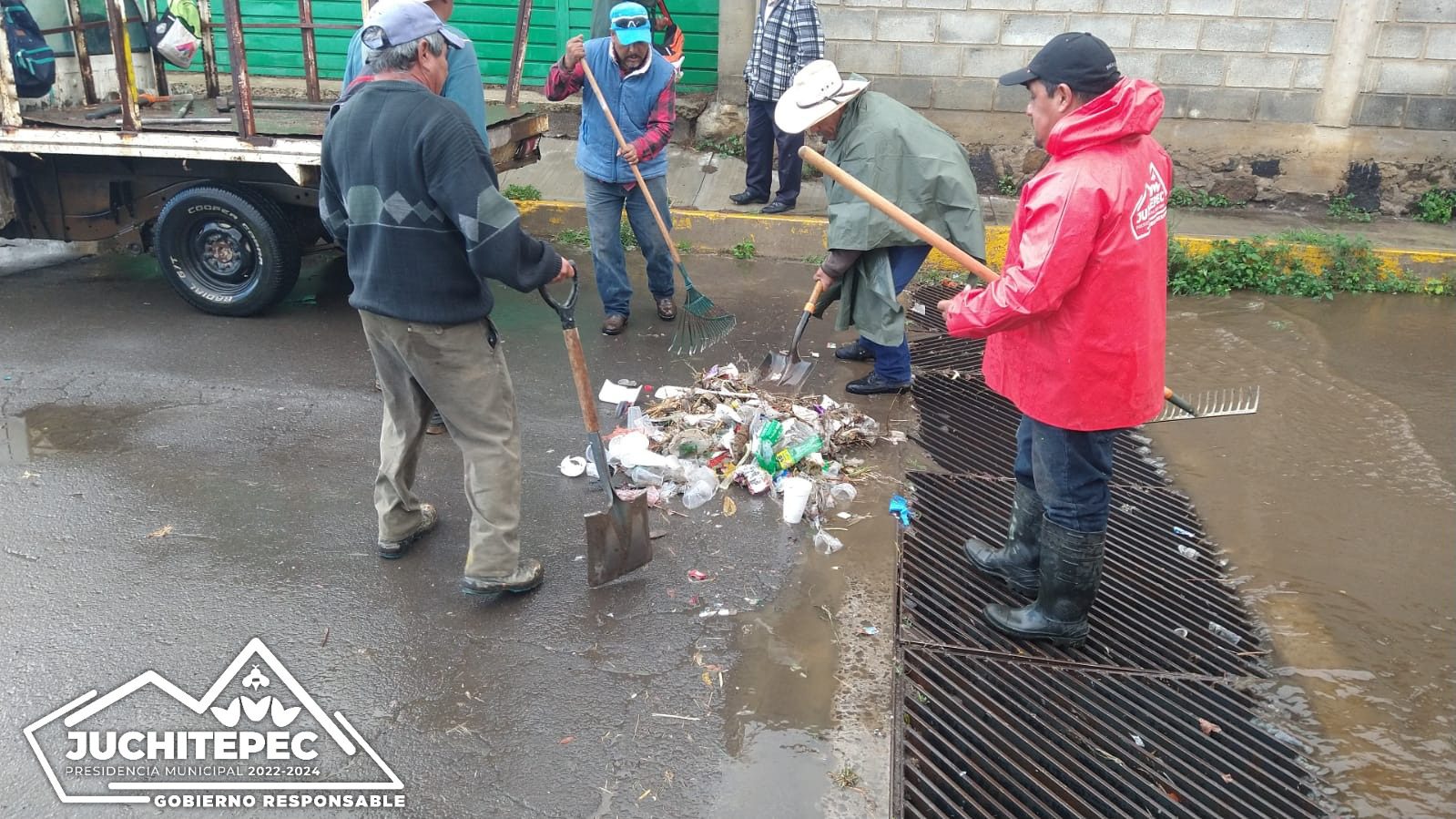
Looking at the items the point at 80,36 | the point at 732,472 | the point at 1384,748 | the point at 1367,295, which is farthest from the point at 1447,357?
the point at 80,36

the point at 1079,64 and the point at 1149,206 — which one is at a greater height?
the point at 1079,64

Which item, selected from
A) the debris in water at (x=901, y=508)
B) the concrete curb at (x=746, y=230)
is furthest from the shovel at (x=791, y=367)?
the concrete curb at (x=746, y=230)

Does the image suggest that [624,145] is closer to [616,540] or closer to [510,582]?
[616,540]

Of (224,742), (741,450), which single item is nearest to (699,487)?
(741,450)

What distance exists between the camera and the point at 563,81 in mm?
5707

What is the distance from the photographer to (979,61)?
8305 mm

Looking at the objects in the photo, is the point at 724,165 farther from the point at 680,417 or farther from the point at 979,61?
the point at 680,417

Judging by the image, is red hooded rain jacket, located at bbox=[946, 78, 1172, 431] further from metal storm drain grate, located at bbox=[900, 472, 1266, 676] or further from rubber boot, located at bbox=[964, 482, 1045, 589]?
metal storm drain grate, located at bbox=[900, 472, 1266, 676]

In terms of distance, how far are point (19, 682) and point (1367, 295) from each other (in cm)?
802

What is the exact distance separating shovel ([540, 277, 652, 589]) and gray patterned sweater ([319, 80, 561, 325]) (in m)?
0.31

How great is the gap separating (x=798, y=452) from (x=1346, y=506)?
2.40 meters

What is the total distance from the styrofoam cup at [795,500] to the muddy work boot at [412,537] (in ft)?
4.62

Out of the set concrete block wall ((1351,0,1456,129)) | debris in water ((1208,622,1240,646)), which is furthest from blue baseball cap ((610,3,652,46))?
concrete block wall ((1351,0,1456,129))

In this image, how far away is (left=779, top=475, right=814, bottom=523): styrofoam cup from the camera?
408 centimetres
